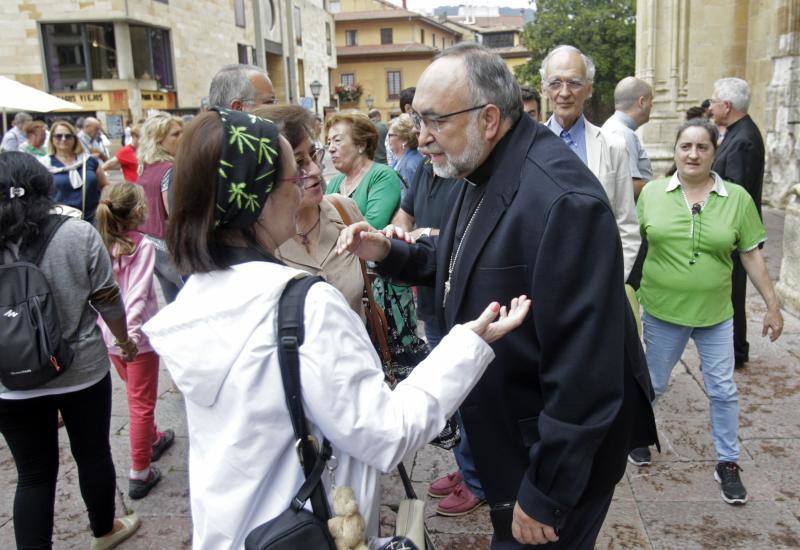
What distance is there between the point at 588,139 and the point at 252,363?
125 inches

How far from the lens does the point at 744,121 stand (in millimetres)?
5141

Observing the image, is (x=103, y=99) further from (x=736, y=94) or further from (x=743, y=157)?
(x=743, y=157)

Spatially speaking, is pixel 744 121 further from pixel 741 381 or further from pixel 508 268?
pixel 508 268

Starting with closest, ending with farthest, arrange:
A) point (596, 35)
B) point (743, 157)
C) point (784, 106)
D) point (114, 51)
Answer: point (743, 157) → point (784, 106) → point (114, 51) → point (596, 35)

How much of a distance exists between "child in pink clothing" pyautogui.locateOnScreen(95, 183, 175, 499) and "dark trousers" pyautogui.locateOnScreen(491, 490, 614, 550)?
2520 millimetres

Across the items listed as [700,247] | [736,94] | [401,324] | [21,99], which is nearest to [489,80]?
[401,324]

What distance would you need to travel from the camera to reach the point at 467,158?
78.7 inches

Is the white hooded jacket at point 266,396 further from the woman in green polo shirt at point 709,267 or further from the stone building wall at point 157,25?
the stone building wall at point 157,25

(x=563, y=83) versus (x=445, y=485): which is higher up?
(x=563, y=83)

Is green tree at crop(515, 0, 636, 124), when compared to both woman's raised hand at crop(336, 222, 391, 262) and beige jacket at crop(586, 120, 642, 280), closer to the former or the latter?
beige jacket at crop(586, 120, 642, 280)

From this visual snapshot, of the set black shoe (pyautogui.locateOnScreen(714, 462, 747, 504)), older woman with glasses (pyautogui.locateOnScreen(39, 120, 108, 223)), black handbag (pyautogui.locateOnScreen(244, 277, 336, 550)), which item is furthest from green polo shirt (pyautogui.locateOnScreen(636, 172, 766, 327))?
older woman with glasses (pyautogui.locateOnScreen(39, 120, 108, 223))

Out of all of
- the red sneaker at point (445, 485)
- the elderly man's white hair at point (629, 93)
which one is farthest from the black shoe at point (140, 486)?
the elderly man's white hair at point (629, 93)

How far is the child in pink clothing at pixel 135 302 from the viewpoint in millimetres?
3809

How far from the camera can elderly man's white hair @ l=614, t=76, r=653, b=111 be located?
5.21 m
